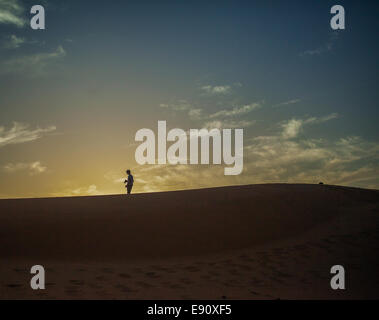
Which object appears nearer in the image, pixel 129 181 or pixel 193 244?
pixel 193 244

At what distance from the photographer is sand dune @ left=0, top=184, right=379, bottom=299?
6.93 metres

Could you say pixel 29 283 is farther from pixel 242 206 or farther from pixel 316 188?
pixel 316 188

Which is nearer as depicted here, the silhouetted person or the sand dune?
the sand dune

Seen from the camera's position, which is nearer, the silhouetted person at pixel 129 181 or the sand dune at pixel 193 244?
the sand dune at pixel 193 244

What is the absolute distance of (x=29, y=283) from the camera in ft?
21.3

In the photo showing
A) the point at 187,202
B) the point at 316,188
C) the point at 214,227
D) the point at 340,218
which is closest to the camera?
the point at 214,227

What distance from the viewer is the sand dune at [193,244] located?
693cm

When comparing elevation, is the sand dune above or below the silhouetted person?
below

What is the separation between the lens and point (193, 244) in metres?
9.84

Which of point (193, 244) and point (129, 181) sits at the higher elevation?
point (129, 181)

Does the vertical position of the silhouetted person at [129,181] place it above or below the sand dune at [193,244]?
above
